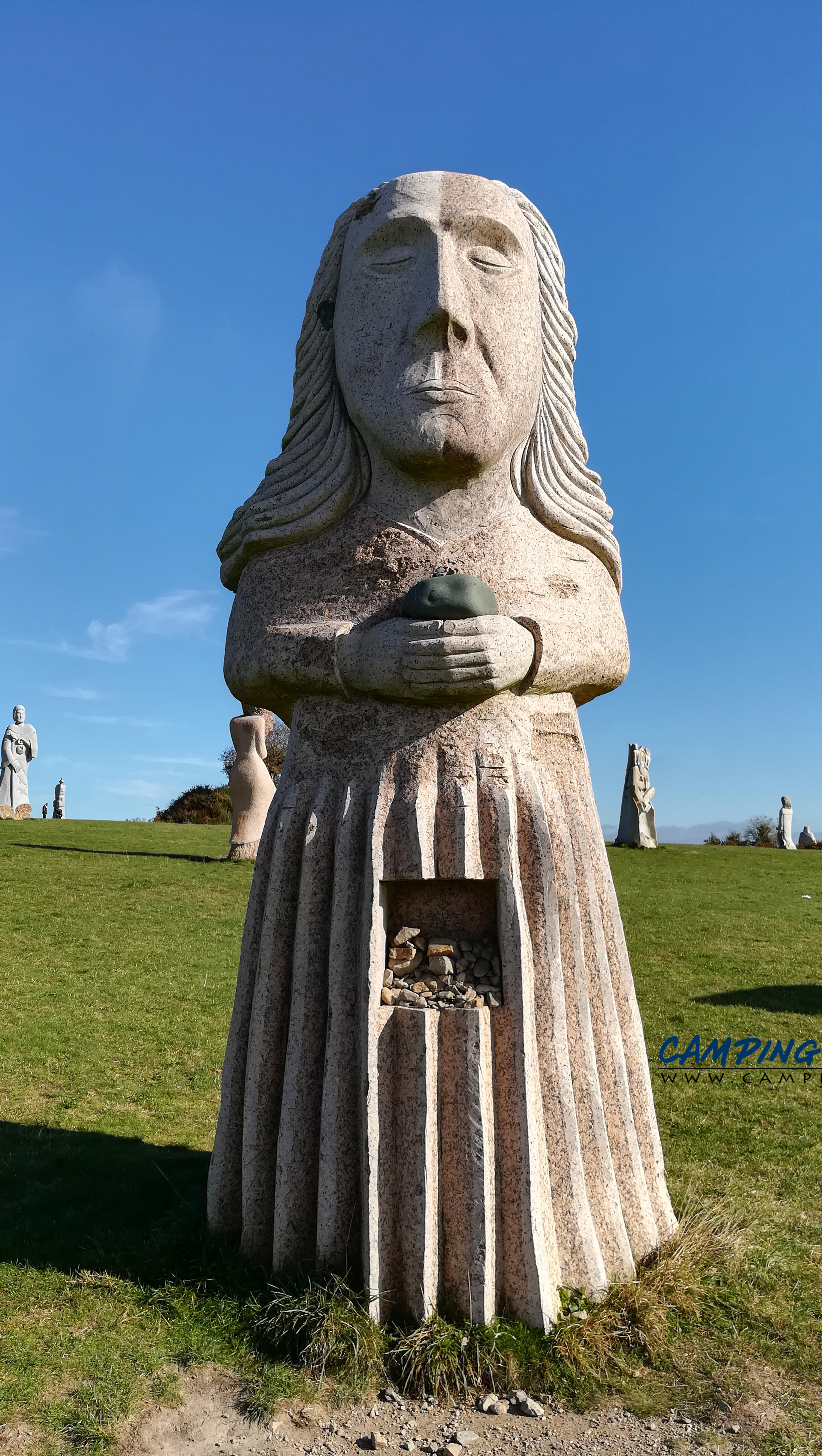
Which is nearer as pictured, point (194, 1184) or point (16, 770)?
point (194, 1184)

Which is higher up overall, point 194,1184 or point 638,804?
point 638,804

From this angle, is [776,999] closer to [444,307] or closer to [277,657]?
[277,657]

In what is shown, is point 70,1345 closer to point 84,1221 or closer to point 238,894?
point 84,1221

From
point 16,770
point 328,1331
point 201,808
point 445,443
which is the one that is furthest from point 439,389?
point 201,808

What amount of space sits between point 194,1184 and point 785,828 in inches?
1000

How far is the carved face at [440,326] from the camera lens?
388 cm

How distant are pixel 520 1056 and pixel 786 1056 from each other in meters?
5.53

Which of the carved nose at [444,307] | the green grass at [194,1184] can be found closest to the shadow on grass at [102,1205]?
the green grass at [194,1184]

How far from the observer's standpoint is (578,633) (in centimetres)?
396

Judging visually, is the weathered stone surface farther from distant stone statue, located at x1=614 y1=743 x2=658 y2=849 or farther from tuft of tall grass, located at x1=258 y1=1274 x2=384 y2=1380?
distant stone statue, located at x1=614 y1=743 x2=658 y2=849

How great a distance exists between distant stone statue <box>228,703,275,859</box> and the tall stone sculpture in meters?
11.9

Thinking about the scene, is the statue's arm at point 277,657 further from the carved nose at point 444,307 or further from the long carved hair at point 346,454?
the carved nose at point 444,307

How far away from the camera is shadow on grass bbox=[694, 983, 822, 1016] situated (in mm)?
9523

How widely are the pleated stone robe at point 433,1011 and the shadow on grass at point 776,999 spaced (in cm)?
587
